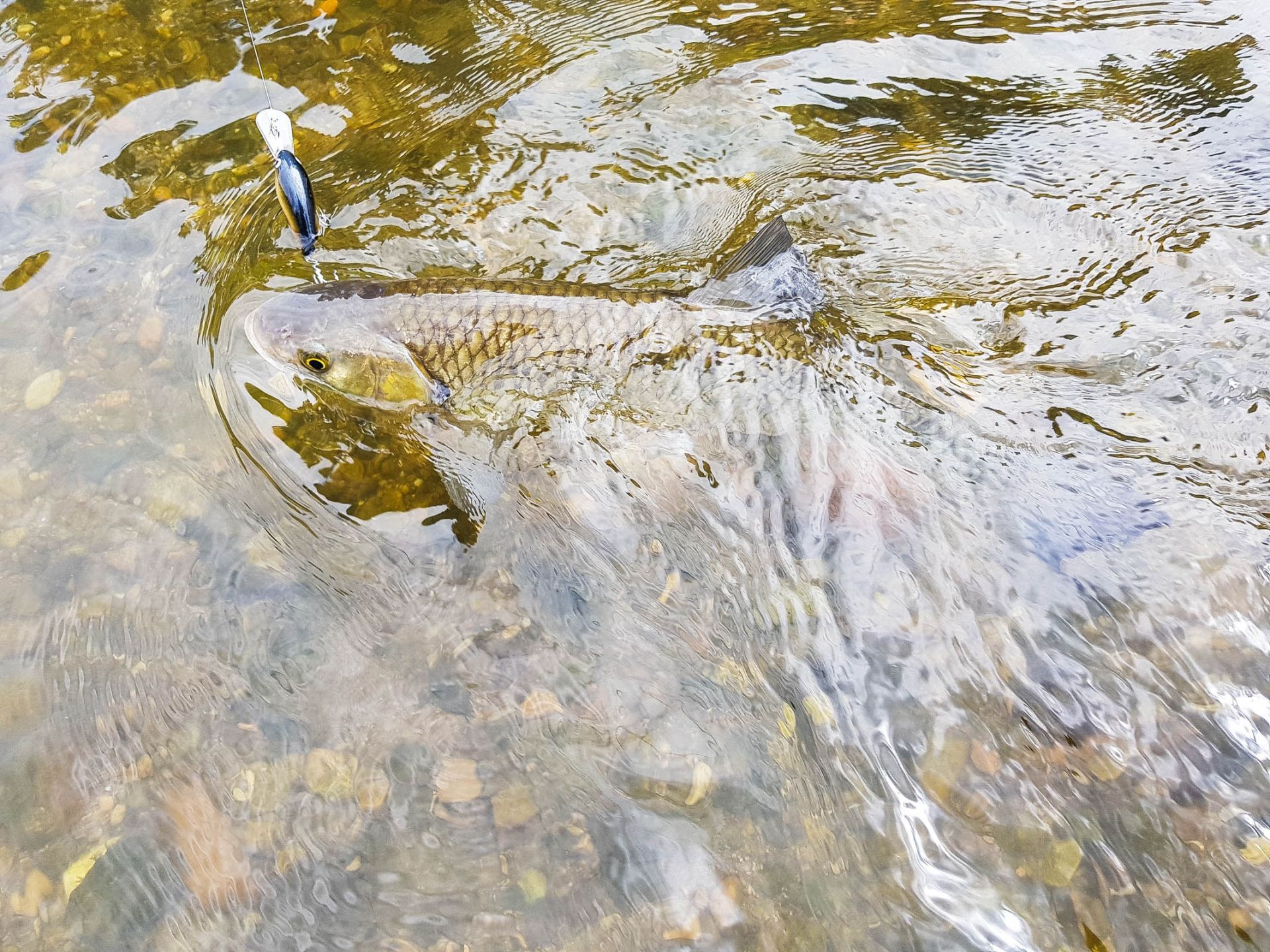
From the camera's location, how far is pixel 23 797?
2754 millimetres

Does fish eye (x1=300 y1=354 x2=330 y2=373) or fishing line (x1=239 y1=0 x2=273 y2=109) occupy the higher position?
fishing line (x1=239 y1=0 x2=273 y2=109)

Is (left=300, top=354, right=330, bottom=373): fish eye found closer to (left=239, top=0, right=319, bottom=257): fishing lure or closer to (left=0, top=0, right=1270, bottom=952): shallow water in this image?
(left=0, top=0, right=1270, bottom=952): shallow water

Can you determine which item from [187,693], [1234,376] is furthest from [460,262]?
[1234,376]

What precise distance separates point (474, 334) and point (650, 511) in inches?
45.3

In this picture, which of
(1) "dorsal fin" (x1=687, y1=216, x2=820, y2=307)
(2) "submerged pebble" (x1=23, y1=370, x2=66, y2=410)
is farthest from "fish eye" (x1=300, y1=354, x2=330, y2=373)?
(1) "dorsal fin" (x1=687, y1=216, x2=820, y2=307)

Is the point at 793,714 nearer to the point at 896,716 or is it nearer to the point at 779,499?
the point at 896,716

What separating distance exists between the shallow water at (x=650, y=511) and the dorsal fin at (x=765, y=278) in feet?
0.75

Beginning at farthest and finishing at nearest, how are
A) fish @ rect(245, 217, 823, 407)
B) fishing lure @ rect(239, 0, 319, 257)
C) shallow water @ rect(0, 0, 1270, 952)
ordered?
fish @ rect(245, 217, 823, 407)
fishing lure @ rect(239, 0, 319, 257)
shallow water @ rect(0, 0, 1270, 952)

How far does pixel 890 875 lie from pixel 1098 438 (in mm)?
2150

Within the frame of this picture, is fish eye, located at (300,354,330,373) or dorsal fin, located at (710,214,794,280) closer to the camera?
fish eye, located at (300,354,330,373)

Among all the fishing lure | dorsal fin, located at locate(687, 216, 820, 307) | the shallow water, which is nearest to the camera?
the shallow water

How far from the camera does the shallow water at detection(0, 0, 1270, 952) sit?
8.76 ft

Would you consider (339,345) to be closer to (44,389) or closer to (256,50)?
(44,389)

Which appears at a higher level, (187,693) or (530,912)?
(187,693)
